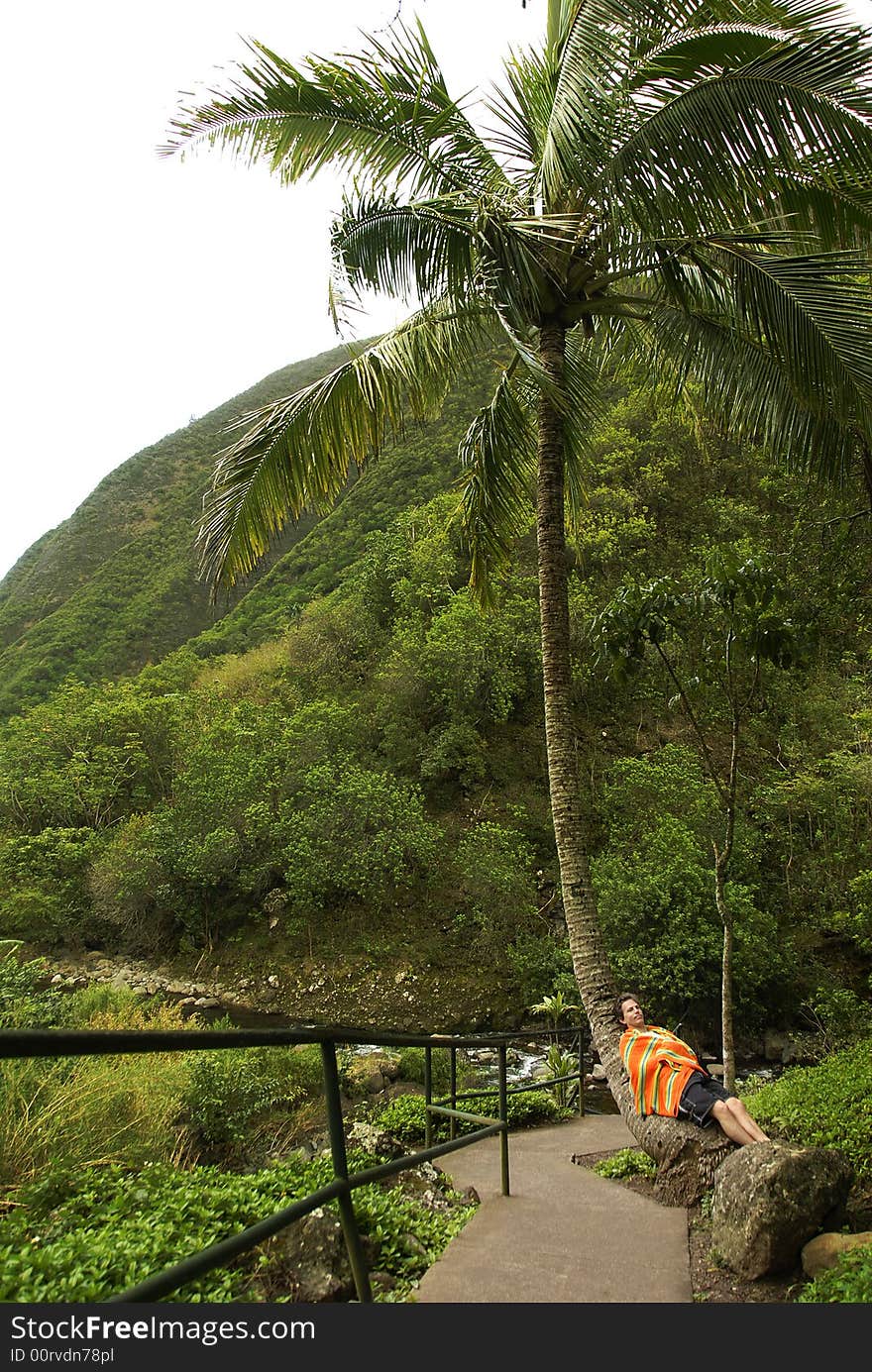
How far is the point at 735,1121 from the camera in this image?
12.2 ft

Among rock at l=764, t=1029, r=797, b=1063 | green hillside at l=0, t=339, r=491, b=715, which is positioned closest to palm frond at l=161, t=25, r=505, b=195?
rock at l=764, t=1029, r=797, b=1063

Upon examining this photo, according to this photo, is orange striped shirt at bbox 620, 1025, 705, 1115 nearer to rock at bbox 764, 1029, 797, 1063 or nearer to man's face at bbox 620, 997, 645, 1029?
man's face at bbox 620, 997, 645, 1029

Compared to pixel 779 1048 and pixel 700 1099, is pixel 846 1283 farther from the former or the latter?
pixel 779 1048

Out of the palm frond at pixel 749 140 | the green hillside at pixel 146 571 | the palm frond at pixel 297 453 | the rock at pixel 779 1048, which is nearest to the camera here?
the palm frond at pixel 749 140

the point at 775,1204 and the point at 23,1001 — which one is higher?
the point at 775,1204

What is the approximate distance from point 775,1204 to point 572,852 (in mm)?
2252

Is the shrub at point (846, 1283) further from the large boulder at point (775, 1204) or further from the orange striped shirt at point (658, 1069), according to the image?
the orange striped shirt at point (658, 1069)

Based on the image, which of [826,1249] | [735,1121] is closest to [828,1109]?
[735,1121]

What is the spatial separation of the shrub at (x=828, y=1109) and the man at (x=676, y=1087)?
2.43 feet

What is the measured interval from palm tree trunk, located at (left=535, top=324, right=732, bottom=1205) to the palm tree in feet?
0.06

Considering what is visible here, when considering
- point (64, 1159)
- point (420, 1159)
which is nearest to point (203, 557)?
point (64, 1159)

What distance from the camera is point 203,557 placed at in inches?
218

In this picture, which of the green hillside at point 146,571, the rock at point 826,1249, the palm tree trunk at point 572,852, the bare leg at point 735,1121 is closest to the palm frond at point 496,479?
the palm tree trunk at point 572,852

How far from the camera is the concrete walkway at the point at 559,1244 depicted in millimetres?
2543
